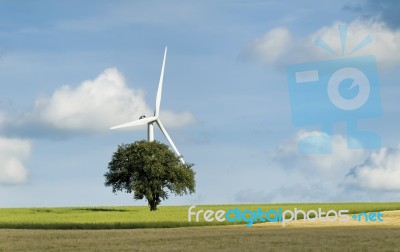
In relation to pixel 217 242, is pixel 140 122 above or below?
above

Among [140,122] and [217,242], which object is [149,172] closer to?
[140,122]

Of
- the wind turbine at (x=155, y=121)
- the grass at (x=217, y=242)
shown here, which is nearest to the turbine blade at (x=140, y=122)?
the wind turbine at (x=155, y=121)

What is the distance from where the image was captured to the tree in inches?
4126

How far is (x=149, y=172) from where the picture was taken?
345 ft

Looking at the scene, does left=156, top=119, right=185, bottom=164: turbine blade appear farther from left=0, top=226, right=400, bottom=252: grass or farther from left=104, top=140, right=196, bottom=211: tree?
left=0, top=226, right=400, bottom=252: grass

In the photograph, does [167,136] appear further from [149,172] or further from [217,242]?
[217,242]

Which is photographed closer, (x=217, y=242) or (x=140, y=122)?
(x=217, y=242)

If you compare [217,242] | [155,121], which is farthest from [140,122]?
[217,242]

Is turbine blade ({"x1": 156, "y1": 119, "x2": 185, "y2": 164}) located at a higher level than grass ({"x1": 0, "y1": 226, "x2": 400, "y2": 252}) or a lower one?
higher

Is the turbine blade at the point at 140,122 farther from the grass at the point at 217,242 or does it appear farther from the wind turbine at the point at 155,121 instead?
the grass at the point at 217,242

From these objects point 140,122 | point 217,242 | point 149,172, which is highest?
point 140,122

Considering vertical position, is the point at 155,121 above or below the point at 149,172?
above

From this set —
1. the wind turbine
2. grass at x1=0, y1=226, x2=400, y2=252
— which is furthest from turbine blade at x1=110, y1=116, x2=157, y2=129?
grass at x1=0, y1=226, x2=400, y2=252

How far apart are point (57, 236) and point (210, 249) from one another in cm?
1653
